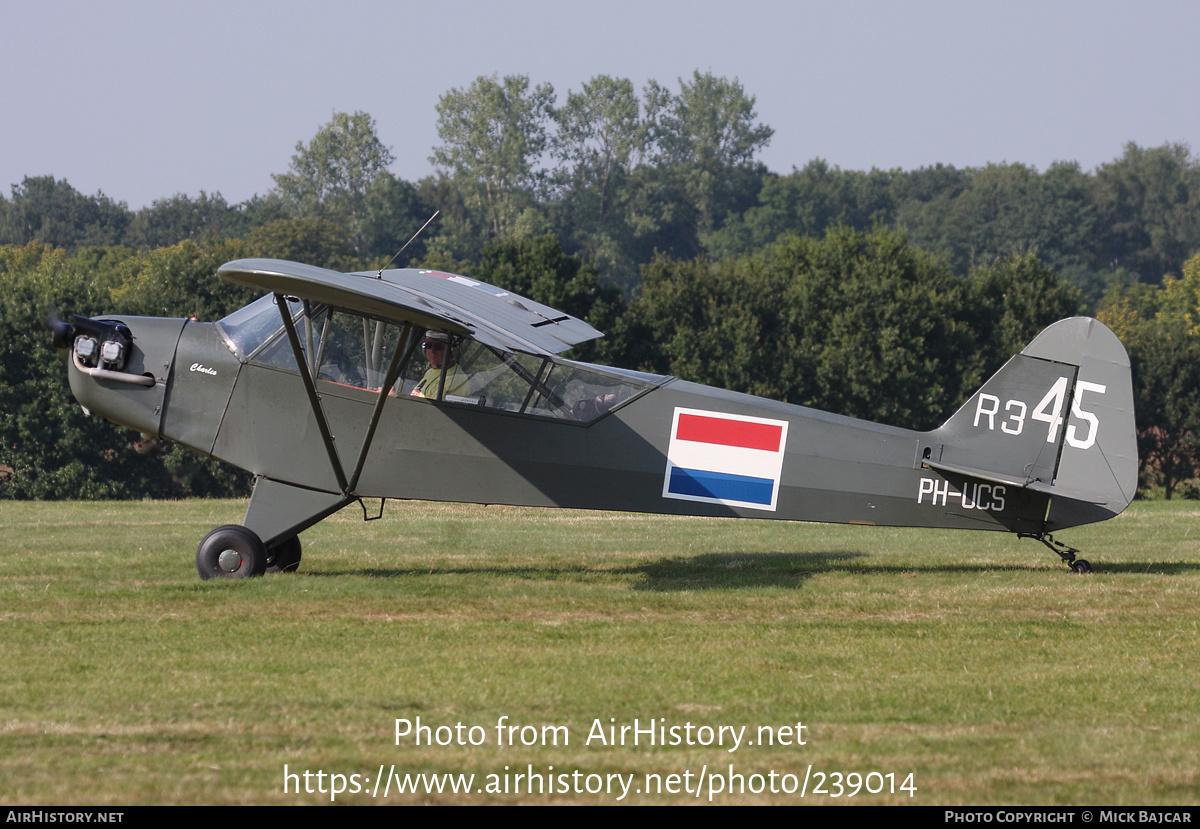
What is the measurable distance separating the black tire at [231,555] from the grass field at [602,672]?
0.18 metres

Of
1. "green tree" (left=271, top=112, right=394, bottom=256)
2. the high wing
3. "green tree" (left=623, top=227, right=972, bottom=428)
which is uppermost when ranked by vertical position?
"green tree" (left=271, top=112, right=394, bottom=256)

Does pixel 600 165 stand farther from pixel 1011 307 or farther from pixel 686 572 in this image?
pixel 686 572

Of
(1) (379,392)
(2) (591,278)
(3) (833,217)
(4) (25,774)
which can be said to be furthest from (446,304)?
(3) (833,217)

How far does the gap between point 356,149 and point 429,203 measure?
1015 cm

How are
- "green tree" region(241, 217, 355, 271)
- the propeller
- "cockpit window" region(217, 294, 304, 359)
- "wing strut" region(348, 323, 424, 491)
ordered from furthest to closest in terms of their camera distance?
"green tree" region(241, 217, 355, 271)
"cockpit window" region(217, 294, 304, 359)
the propeller
"wing strut" region(348, 323, 424, 491)

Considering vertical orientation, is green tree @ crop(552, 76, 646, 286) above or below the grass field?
above

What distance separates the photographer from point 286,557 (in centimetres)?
1005

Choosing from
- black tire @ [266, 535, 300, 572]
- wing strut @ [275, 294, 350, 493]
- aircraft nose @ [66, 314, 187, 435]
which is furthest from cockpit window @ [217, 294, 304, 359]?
black tire @ [266, 535, 300, 572]

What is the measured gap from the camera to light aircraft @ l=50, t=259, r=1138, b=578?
924 centimetres

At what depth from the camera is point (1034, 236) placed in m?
105

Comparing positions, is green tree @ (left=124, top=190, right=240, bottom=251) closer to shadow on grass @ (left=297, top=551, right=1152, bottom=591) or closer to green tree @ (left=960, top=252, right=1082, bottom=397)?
green tree @ (left=960, top=252, right=1082, bottom=397)

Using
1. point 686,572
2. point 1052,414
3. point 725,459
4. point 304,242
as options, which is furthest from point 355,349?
point 304,242

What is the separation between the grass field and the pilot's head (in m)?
1.84

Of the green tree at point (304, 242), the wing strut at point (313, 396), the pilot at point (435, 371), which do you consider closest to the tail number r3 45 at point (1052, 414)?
the pilot at point (435, 371)
